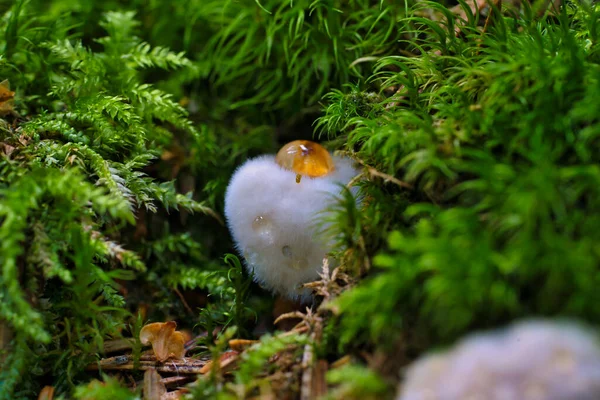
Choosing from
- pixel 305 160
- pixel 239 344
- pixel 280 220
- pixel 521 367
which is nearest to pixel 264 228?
pixel 280 220

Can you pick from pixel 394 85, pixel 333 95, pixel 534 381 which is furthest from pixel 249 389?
pixel 394 85

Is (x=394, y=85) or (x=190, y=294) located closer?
(x=394, y=85)

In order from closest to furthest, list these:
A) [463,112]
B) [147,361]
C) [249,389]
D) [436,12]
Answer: [249,389]
[463,112]
[147,361]
[436,12]

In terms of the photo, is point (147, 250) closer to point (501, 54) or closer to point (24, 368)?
point (24, 368)

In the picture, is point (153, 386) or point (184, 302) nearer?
point (153, 386)

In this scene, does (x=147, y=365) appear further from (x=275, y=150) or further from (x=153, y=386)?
(x=275, y=150)

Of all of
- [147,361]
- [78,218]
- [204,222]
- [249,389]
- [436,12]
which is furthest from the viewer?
[204,222]
